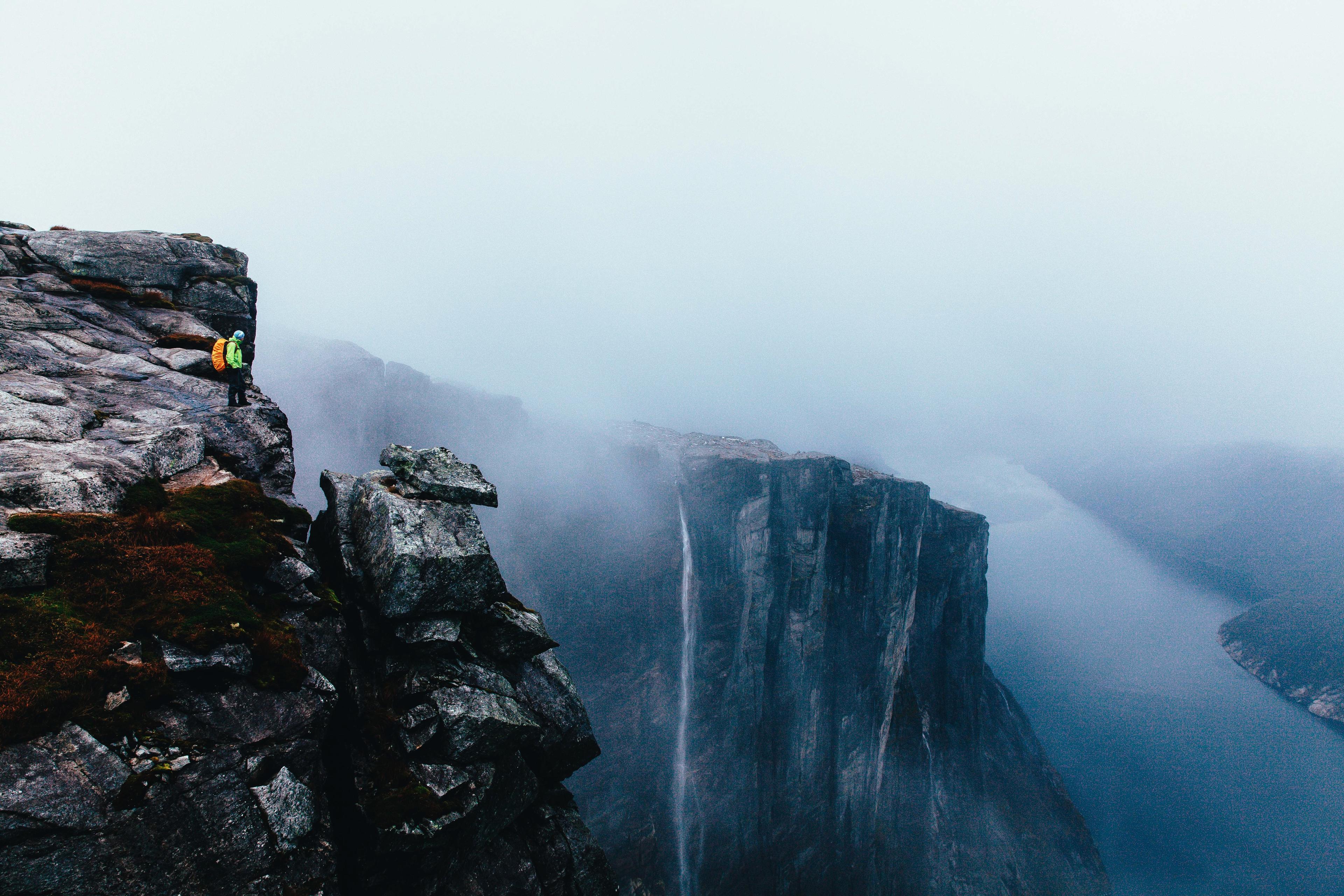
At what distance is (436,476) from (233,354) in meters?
10.8

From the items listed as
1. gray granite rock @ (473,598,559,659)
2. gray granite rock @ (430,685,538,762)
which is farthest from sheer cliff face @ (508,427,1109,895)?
gray granite rock @ (430,685,538,762)

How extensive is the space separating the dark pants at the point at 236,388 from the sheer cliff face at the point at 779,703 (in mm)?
61694

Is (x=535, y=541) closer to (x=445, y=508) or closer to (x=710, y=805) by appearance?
(x=710, y=805)

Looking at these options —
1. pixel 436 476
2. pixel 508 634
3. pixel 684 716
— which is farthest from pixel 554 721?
pixel 684 716

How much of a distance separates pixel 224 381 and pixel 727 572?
6795cm

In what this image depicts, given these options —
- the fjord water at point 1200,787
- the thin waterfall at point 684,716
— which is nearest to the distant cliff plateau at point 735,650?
the thin waterfall at point 684,716

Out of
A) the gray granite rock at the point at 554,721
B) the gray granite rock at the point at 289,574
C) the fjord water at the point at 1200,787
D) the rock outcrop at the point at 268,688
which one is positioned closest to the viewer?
the rock outcrop at the point at 268,688

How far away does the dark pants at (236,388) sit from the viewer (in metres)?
20.6

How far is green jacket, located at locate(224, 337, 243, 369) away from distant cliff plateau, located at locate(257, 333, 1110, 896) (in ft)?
196

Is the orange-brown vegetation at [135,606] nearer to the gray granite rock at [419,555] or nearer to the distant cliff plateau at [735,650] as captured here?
the gray granite rock at [419,555]

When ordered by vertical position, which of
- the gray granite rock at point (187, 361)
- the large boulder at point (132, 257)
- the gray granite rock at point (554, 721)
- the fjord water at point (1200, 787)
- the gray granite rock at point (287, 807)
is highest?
the large boulder at point (132, 257)

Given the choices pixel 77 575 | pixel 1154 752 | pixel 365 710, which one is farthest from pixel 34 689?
pixel 1154 752

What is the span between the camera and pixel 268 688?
11.9 metres

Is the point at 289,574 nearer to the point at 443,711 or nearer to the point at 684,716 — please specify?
the point at 443,711
